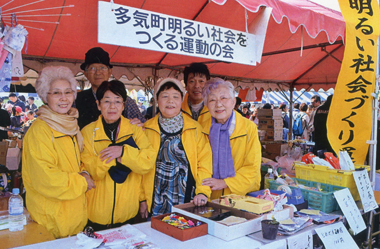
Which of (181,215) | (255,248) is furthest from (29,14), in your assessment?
(255,248)

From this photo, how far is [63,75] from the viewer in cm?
209

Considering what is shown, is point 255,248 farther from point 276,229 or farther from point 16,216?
point 16,216

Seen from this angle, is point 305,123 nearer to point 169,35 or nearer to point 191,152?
point 191,152

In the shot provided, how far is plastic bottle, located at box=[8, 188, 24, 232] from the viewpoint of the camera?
1952mm

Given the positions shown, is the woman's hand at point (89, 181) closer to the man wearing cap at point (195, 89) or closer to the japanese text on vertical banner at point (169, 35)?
the japanese text on vertical banner at point (169, 35)

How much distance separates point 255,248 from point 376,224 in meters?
2.12

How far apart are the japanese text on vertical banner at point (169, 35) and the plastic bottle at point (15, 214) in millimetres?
1225

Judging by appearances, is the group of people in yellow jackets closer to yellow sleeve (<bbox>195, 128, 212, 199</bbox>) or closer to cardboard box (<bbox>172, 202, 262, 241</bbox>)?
yellow sleeve (<bbox>195, 128, 212, 199</bbox>)

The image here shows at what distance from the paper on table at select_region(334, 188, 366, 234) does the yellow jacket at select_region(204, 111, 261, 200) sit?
26.2 inches

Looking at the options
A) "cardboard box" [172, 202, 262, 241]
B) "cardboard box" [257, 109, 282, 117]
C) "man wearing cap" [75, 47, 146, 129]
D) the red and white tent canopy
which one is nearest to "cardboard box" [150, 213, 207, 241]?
"cardboard box" [172, 202, 262, 241]

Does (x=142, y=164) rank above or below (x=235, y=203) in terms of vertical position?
above

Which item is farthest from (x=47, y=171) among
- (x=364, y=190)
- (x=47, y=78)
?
(x=364, y=190)

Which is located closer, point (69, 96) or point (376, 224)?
point (69, 96)

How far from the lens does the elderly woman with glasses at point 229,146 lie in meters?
2.37
